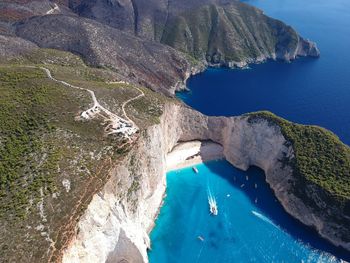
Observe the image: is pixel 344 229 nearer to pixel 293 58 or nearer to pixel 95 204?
pixel 95 204

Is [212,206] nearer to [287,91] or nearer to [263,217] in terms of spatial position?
[263,217]

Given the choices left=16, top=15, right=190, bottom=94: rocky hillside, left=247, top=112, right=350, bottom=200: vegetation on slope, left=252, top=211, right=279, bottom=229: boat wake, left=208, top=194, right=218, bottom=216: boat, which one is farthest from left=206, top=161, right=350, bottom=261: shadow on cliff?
left=16, top=15, right=190, bottom=94: rocky hillside

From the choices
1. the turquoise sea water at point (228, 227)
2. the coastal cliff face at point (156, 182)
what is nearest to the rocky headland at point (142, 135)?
the coastal cliff face at point (156, 182)

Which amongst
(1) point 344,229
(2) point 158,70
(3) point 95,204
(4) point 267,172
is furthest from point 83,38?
(1) point 344,229

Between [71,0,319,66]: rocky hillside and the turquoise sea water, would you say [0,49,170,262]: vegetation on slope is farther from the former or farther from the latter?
[71,0,319,66]: rocky hillside

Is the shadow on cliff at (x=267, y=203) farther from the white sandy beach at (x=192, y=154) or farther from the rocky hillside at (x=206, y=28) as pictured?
the rocky hillside at (x=206, y=28)

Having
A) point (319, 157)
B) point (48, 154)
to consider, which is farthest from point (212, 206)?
point (48, 154)
